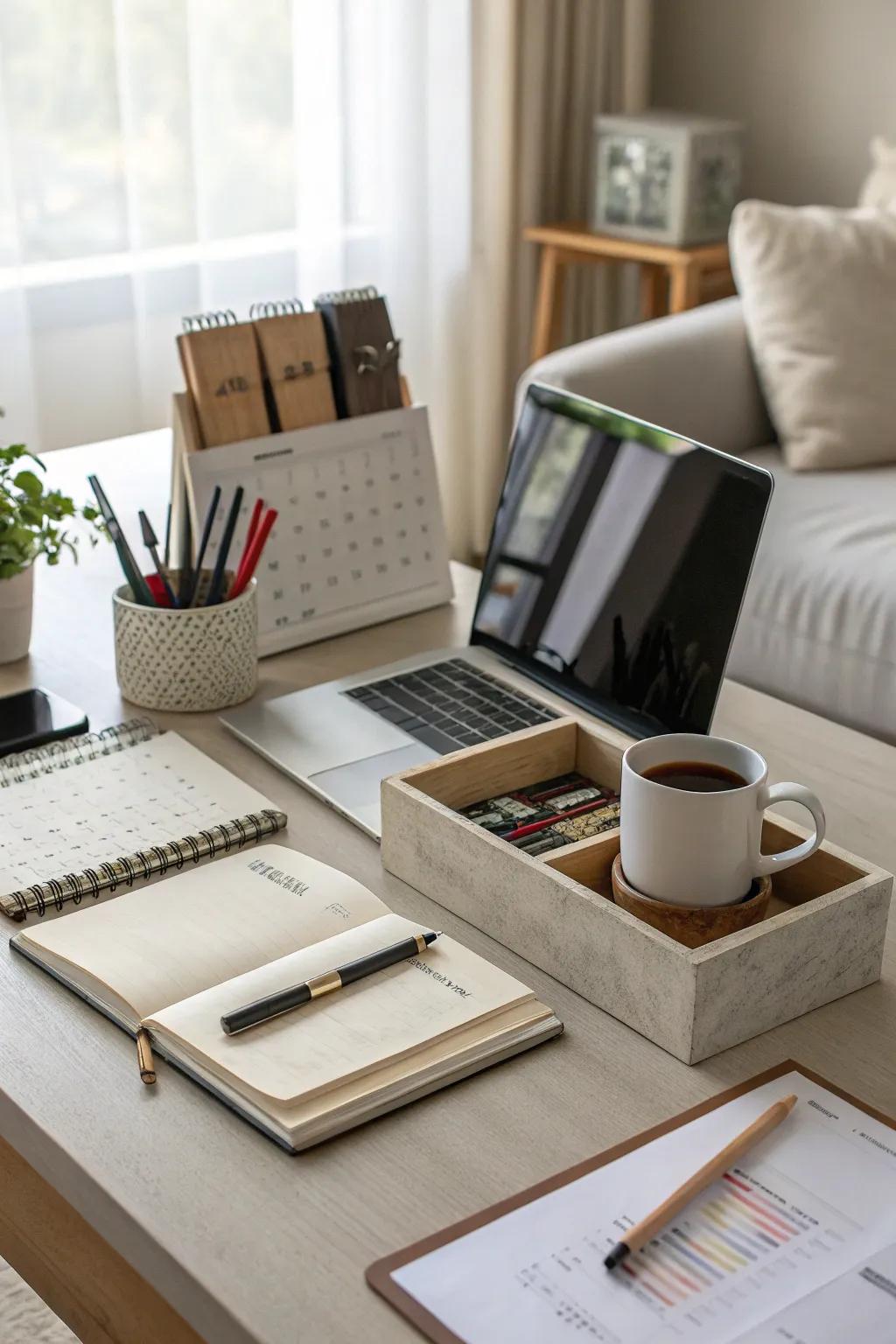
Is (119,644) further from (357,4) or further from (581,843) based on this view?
(357,4)

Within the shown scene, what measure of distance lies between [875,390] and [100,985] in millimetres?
1771

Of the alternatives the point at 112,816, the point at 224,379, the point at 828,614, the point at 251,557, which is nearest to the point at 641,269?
the point at 828,614

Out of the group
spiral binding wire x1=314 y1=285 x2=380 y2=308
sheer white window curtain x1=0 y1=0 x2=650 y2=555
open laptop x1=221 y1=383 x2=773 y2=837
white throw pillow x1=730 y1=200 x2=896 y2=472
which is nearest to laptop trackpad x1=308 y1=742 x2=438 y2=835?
open laptop x1=221 y1=383 x2=773 y2=837

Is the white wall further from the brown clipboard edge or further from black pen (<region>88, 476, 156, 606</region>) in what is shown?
the brown clipboard edge

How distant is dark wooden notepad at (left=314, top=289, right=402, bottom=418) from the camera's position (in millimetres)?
1364

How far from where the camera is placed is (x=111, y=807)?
1.08 meters

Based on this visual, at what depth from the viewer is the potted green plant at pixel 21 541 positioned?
1.28 m

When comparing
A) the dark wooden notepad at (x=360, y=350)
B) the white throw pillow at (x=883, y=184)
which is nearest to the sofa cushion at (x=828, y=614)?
the white throw pillow at (x=883, y=184)

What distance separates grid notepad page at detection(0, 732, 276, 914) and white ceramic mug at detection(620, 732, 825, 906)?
0.31 m

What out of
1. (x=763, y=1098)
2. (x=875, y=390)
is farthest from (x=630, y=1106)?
(x=875, y=390)

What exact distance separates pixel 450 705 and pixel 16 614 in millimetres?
387

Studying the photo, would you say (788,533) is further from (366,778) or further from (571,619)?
(366,778)

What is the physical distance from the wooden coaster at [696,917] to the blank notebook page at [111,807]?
317 millimetres

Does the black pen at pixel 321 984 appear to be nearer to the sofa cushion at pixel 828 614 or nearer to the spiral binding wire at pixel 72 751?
the spiral binding wire at pixel 72 751
